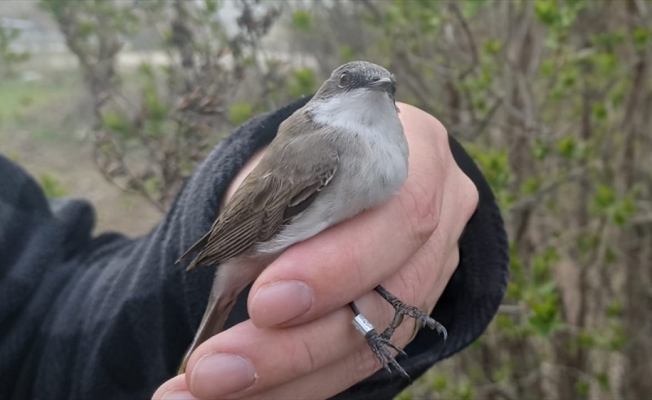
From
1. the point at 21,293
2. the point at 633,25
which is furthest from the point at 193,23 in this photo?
the point at 633,25

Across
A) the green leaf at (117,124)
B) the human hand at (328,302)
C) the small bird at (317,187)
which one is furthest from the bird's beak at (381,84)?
the green leaf at (117,124)

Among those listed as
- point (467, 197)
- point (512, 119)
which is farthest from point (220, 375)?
point (512, 119)

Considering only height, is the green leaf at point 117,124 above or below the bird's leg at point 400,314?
below

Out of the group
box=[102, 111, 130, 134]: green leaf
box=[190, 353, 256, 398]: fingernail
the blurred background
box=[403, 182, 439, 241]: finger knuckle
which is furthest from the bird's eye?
box=[102, 111, 130, 134]: green leaf

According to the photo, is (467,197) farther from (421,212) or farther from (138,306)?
(138,306)

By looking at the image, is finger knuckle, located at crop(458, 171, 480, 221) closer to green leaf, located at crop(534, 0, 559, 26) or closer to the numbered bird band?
the numbered bird band

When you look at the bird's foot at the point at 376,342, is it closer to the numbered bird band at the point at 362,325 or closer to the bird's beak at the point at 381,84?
the numbered bird band at the point at 362,325
